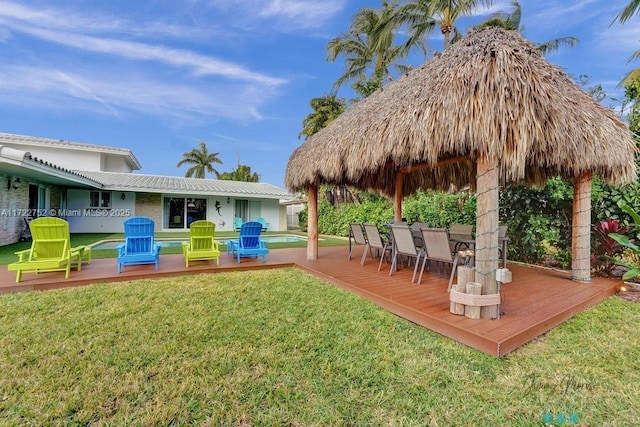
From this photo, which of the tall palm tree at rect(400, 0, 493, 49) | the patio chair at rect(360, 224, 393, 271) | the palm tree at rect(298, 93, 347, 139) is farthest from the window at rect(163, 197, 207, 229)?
the tall palm tree at rect(400, 0, 493, 49)

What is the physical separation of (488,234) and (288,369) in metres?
3.01

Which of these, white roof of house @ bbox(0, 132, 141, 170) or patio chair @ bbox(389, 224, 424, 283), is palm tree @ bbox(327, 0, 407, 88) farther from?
white roof of house @ bbox(0, 132, 141, 170)

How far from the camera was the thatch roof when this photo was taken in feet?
12.0

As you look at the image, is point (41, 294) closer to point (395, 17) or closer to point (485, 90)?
point (485, 90)

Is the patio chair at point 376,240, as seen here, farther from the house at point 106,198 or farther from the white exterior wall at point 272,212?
the white exterior wall at point 272,212

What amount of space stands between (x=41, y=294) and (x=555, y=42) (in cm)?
2589

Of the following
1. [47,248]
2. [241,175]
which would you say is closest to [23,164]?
[47,248]

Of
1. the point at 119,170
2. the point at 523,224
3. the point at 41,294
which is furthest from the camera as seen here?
the point at 119,170

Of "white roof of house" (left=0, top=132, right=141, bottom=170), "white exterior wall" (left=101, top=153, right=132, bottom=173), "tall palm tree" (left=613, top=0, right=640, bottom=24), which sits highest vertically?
"tall palm tree" (left=613, top=0, right=640, bottom=24)

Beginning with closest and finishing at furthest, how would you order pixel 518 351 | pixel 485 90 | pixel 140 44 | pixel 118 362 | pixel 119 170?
pixel 118 362
pixel 518 351
pixel 485 90
pixel 140 44
pixel 119 170

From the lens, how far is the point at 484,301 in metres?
3.79

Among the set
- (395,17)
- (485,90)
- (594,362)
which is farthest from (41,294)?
(395,17)

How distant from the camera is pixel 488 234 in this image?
3.90 m

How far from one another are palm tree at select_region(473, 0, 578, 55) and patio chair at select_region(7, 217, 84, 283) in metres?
20.1
